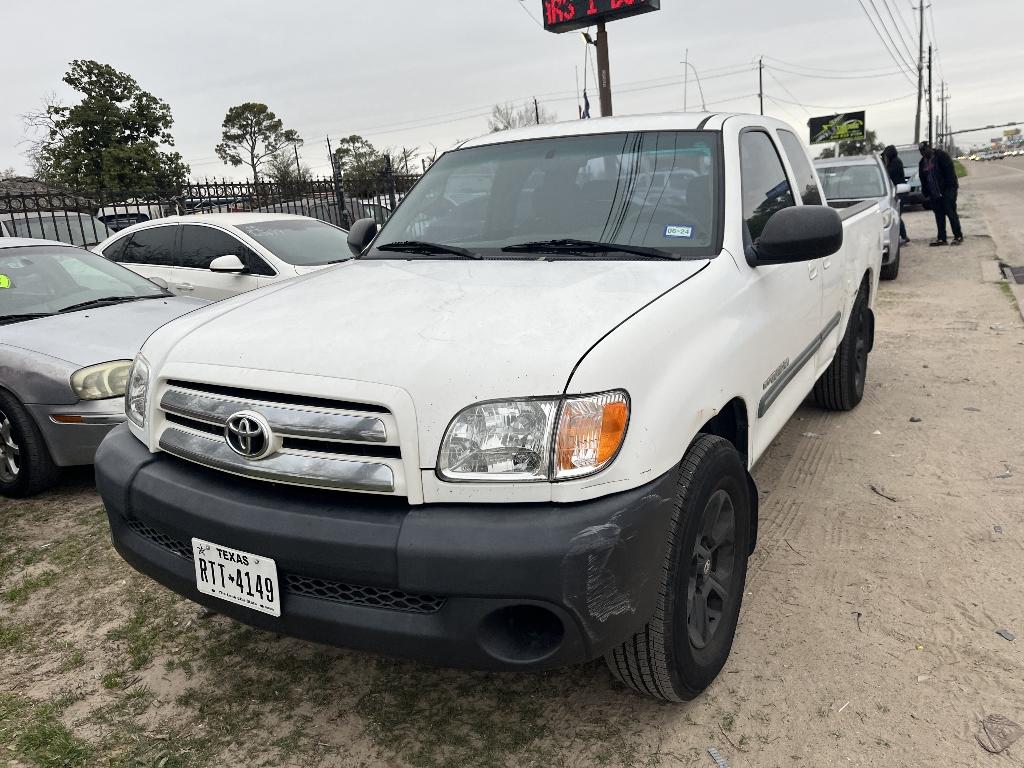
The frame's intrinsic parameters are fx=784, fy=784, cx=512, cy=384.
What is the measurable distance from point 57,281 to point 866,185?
10.3 metres

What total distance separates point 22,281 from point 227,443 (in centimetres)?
377

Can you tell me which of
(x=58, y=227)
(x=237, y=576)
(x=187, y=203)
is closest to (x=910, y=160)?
(x=187, y=203)

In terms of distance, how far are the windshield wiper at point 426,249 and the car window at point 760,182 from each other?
107 centimetres

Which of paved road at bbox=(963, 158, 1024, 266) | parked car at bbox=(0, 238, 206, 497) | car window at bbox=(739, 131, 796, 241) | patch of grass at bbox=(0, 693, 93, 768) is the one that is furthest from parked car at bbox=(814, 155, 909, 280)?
patch of grass at bbox=(0, 693, 93, 768)

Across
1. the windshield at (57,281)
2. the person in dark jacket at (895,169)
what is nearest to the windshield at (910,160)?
the person in dark jacket at (895,169)

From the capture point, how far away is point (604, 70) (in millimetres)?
13914

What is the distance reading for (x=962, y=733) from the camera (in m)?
2.25

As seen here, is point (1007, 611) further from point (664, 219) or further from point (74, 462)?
point (74, 462)

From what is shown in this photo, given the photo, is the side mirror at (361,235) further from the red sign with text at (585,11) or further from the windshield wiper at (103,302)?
the red sign with text at (585,11)

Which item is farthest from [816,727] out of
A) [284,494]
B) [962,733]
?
[284,494]

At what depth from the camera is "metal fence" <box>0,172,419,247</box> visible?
10.9 meters

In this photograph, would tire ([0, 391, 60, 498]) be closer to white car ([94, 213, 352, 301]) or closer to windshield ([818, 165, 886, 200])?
white car ([94, 213, 352, 301])

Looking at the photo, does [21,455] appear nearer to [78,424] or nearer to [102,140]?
[78,424]

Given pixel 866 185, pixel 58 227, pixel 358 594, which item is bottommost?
pixel 358 594
